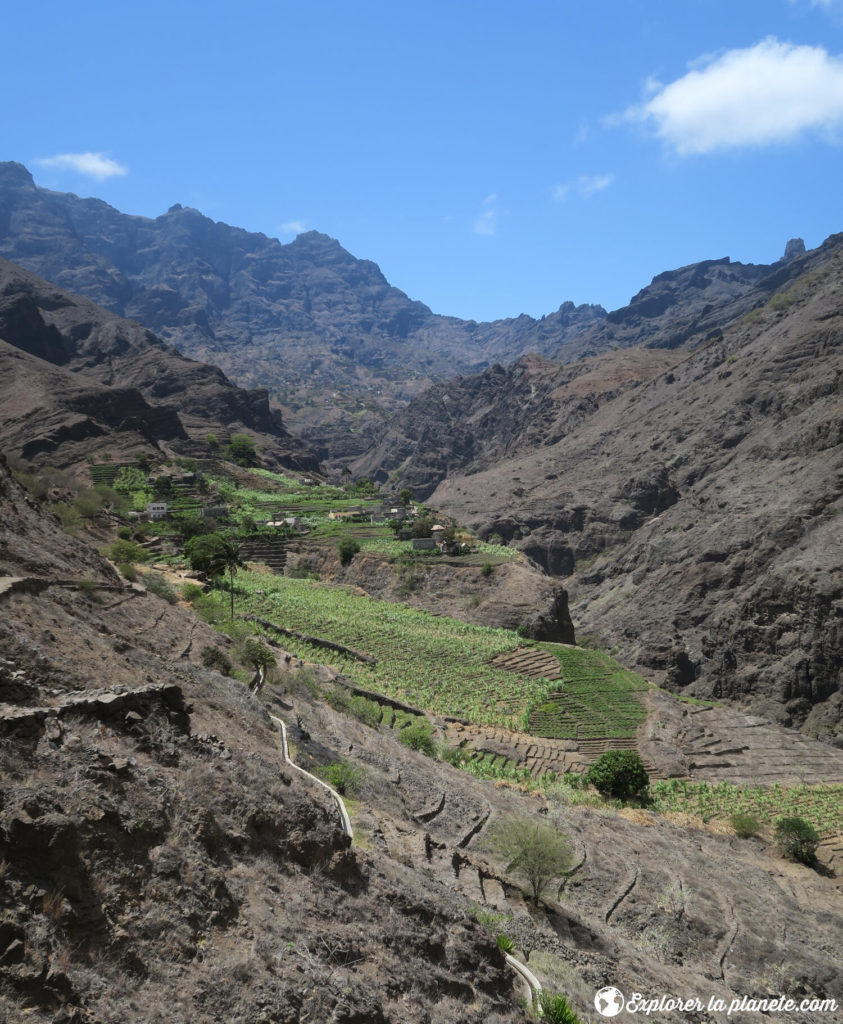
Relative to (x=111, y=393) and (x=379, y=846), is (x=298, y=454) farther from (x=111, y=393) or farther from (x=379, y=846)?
(x=379, y=846)

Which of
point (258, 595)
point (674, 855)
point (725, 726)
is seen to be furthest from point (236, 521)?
point (674, 855)

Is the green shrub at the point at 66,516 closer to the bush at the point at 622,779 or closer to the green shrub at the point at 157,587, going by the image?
the green shrub at the point at 157,587

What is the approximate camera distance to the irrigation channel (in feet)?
38.6

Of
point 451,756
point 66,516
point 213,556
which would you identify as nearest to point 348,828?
point 451,756

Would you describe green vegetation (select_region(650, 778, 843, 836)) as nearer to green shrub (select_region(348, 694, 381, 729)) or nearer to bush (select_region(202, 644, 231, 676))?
green shrub (select_region(348, 694, 381, 729))

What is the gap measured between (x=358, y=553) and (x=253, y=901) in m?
65.8

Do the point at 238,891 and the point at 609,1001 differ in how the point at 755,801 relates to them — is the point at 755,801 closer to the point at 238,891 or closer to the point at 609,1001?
the point at 609,1001

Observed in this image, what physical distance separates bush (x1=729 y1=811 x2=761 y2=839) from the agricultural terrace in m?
10.1

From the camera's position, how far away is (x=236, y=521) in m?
84.4

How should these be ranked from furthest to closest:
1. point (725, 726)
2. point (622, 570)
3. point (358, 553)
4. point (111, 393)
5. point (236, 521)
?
point (111, 393), point (622, 570), point (236, 521), point (358, 553), point (725, 726)

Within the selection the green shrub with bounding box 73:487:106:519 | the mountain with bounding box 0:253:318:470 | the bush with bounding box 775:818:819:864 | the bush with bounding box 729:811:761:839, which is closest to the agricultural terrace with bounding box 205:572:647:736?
the bush with bounding box 729:811:761:839

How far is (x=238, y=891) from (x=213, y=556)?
3935cm

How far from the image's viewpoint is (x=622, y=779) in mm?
31484

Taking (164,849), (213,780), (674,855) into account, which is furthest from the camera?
(674,855)
